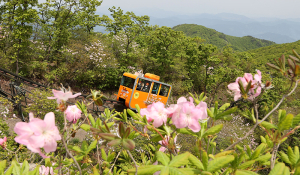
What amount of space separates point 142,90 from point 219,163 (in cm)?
984

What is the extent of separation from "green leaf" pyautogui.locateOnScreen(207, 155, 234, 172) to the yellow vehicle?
30.9 feet

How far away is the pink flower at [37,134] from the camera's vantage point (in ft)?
2.71

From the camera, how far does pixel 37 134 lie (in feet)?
2.73

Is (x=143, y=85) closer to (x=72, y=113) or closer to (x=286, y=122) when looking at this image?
(x=72, y=113)

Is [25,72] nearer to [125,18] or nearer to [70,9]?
[70,9]

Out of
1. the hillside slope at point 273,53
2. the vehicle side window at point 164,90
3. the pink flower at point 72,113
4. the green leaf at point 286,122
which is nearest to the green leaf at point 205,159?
the green leaf at point 286,122

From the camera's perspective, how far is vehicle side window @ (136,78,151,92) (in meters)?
10.6

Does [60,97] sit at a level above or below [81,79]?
above

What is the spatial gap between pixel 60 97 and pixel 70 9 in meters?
15.8

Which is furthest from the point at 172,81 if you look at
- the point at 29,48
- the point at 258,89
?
the point at 258,89

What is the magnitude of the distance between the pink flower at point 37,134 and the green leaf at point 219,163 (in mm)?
891

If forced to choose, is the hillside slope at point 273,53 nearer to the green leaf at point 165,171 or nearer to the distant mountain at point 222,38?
the distant mountain at point 222,38

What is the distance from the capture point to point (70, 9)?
45.2ft

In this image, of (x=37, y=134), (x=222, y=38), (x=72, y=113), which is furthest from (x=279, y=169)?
(x=222, y=38)
